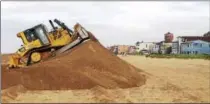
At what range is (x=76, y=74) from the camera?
15.0 meters

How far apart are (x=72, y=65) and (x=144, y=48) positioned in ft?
309

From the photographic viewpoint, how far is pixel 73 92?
13.6 metres

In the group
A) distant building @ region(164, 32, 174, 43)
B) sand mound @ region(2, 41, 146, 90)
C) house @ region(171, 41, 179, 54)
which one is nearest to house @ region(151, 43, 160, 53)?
distant building @ region(164, 32, 174, 43)

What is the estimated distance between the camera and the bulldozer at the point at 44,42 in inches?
728

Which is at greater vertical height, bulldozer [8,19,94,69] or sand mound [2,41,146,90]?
bulldozer [8,19,94,69]

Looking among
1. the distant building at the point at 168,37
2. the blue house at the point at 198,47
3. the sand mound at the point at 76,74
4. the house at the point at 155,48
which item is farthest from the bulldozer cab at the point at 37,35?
the distant building at the point at 168,37

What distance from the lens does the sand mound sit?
569 inches

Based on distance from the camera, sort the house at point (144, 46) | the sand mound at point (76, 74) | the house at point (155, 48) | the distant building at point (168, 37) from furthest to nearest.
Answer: the house at point (144, 46) → the house at point (155, 48) → the distant building at point (168, 37) → the sand mound at point (76, 74)

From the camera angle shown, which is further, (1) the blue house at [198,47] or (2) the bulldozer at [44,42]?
(1) the blue house at [198,47]

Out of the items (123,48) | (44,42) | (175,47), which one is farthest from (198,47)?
(44,42)

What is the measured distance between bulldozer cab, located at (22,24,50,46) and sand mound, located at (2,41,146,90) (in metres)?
1.38

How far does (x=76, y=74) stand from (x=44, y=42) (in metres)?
4.14

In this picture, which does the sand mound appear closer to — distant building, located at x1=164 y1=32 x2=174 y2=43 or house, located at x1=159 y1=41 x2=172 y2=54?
Answer: house, located at x1=159 y1=41 x2=172 y2=54

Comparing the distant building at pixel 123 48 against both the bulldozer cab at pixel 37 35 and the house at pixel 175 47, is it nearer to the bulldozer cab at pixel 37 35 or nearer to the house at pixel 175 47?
the house at pixel 175 47
